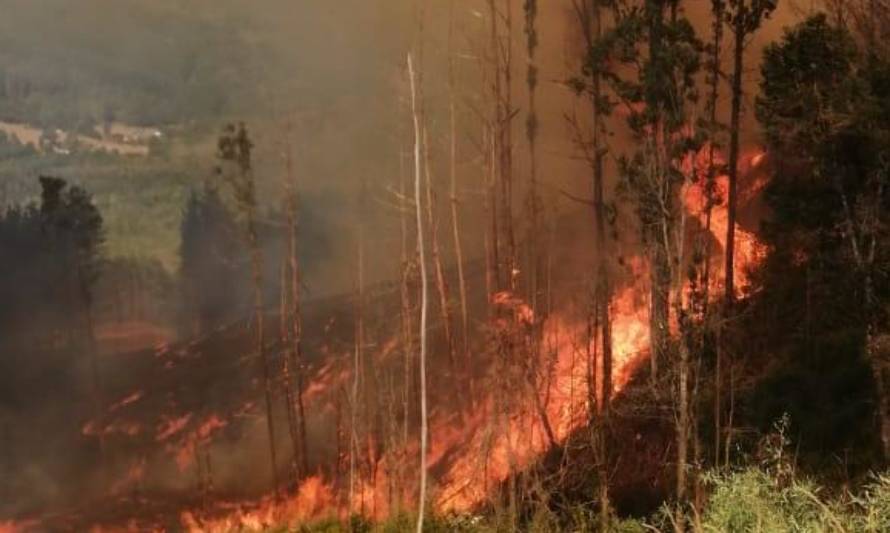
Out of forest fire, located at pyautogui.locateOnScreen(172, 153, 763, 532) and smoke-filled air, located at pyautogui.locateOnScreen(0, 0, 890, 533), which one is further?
forest fire, located at pyautogui.locateOnScreen(172, 153, 763, 532)

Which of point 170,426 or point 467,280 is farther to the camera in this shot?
point 170,426

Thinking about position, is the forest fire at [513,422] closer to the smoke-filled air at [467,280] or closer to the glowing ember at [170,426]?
the smoke-filled air at [467,280]

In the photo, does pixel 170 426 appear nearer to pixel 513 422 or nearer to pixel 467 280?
pixel 467 280

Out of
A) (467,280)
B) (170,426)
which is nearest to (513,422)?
(467,280)

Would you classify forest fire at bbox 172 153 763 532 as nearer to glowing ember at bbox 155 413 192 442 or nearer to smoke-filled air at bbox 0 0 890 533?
smoke-filled air at bbox 0 0 890 533

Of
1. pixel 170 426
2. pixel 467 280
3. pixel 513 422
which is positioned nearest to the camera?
pixel 513 422

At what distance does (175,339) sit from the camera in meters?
56.0

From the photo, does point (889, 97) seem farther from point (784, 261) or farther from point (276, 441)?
point (276, 441)

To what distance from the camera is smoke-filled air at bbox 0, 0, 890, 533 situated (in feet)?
58.2

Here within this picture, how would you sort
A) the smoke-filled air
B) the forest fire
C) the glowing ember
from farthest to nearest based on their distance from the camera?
the glowing ember
the forest fire
the smoke-filled air

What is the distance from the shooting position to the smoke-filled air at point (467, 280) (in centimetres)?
1775

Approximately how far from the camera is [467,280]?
37219 millimetres

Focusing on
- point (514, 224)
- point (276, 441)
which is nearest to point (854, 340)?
point (514, 224)

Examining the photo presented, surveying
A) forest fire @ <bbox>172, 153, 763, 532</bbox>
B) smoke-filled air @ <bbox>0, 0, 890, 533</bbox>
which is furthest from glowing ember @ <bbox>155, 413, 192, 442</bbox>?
forest fire @ <bbox>172, 153, 763, 532</bbox>
